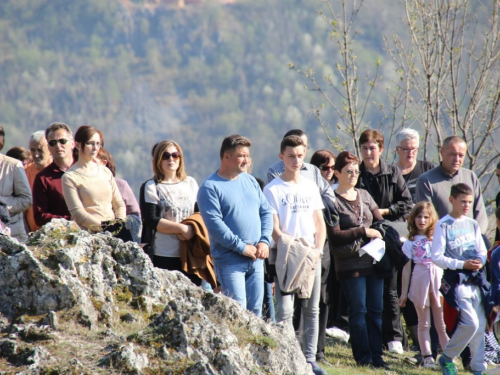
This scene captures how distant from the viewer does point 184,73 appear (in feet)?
203

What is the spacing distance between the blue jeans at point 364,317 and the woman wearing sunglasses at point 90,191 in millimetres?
2458

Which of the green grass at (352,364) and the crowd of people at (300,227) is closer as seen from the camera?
the crowd of people at (300,227)

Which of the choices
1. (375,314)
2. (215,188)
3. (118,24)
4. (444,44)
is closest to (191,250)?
(215,188)

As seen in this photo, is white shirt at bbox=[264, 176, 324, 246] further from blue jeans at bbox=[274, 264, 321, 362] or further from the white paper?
the white paper

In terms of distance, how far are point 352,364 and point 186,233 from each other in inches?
91.6

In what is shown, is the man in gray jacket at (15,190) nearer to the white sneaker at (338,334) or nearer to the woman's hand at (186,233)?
the woman's hand at (186,233)

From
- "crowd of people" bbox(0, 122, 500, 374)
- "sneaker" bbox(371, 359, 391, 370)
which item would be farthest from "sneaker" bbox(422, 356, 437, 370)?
"sneaker" bbox(371, 359, 391, 370)

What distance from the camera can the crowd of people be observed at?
6652 millimetres

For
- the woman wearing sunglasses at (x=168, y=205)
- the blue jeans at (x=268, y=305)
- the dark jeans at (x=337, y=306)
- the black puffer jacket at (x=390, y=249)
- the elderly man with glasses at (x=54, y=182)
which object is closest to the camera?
the elderly man with glasses at (x=54, y=182)

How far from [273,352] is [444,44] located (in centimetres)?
898

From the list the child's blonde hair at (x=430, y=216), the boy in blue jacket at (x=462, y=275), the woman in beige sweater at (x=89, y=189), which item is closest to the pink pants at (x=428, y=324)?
the boy in blue jacket at (x=462, y=275)

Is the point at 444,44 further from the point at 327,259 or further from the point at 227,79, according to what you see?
the point at 227,79

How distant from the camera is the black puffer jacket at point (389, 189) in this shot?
8570 millimetres

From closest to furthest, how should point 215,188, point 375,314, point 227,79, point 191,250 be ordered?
point 215,188, point 191,250, point 375,314, point 227,79
